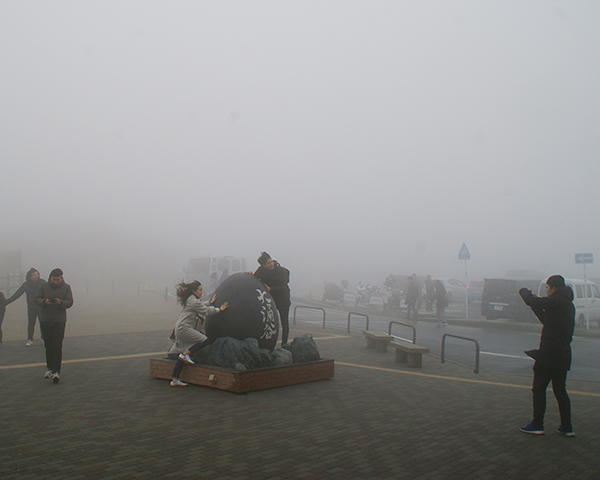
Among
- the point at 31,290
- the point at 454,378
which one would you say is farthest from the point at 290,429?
the point at 31,290

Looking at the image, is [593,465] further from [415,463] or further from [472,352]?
[472,352]

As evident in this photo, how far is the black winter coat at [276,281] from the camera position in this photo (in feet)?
28.5

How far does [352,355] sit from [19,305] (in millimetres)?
20977

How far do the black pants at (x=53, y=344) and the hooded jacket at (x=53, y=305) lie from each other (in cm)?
10

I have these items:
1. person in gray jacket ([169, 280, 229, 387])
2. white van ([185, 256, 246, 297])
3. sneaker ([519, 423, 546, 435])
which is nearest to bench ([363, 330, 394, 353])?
person in gray jacket ([169, 280, 229, 387])

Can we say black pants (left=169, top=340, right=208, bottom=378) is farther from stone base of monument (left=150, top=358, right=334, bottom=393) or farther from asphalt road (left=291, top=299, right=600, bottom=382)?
asphalt road (left=291, top=299, right=600, bottom=382)

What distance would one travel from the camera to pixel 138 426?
529 centimetres

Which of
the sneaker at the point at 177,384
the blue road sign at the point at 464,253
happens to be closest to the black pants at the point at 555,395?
the sneaker at the point at 177,384

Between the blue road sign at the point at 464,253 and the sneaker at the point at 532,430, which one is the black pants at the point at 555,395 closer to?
the sneaker at the point at 532,430

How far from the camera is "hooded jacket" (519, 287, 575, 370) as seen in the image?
206 inches

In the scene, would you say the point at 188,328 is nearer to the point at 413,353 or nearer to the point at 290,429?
the point at 290,429

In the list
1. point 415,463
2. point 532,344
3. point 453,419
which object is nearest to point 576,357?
point 532,344

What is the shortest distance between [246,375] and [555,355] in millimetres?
3952

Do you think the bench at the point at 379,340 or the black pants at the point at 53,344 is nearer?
the black pants at the point at 53,344
